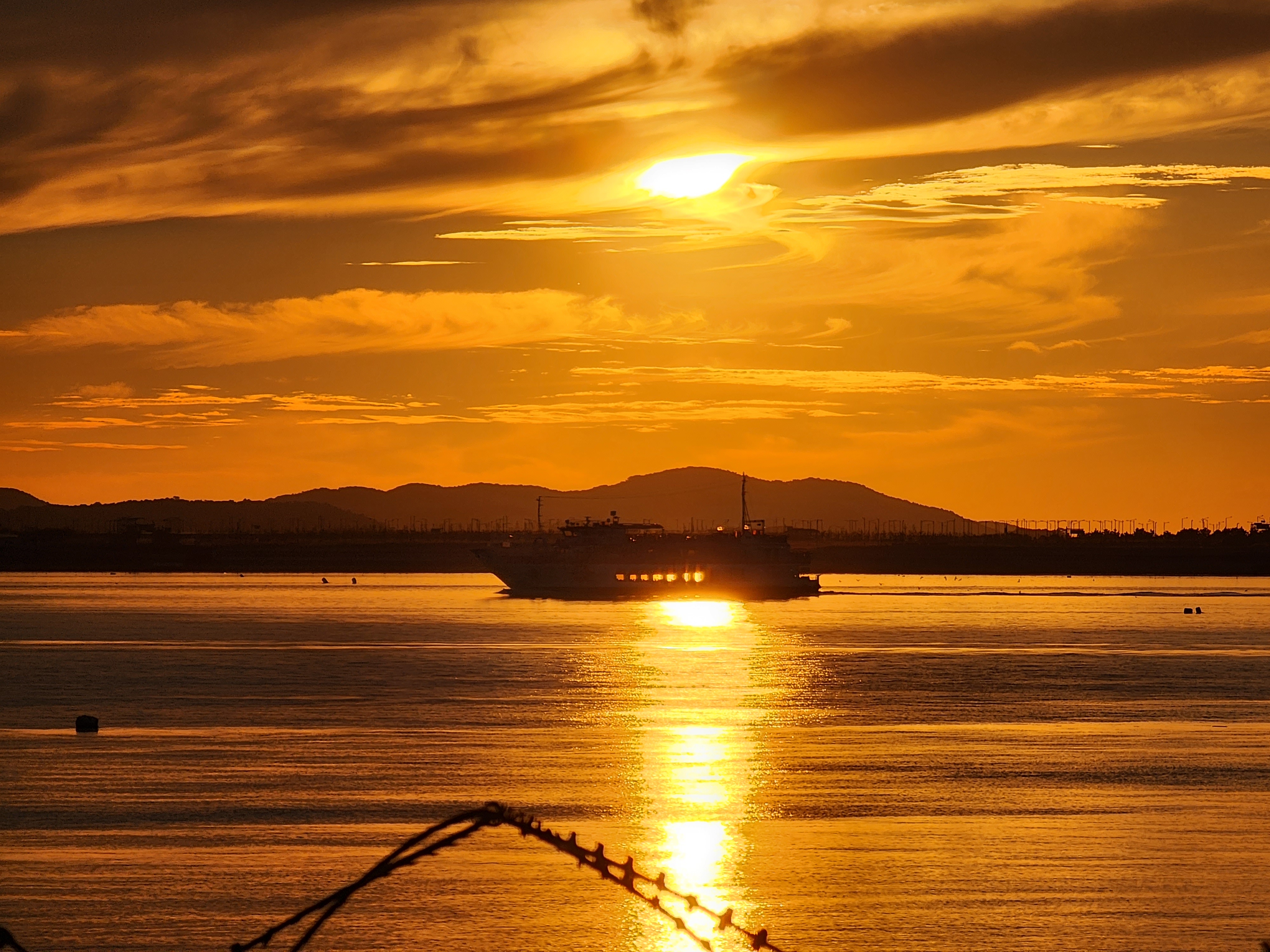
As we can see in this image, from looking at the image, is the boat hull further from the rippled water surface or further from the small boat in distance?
the rippled water surface

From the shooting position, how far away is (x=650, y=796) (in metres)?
37.4

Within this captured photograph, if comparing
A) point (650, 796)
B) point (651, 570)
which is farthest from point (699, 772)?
point (651, 570)

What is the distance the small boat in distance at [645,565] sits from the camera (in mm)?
179625

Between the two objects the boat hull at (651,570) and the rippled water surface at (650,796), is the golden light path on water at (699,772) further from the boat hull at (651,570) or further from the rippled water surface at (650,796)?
the boat hull at (651,570)

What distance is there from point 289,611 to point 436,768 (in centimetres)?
11520

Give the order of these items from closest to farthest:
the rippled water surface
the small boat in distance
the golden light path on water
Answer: the rippled water surface → the golden light path on water → the small boat in distance

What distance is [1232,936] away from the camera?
80.1 ft

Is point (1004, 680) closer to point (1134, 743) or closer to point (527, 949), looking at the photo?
point (1134, 743)

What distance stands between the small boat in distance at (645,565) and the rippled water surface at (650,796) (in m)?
91.8

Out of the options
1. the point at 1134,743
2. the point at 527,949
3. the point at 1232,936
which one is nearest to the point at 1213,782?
the point at 1134,743

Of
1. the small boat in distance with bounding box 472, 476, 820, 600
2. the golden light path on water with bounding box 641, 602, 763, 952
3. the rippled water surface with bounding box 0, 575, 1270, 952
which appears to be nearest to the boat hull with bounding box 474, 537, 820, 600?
the small boat in distance with bounding box 472, 476, 820, 600

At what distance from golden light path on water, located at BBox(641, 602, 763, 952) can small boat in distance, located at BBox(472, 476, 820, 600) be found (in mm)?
84748

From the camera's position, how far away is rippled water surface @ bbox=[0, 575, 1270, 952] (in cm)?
2544

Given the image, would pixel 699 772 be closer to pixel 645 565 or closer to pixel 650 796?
pixel 650 796
